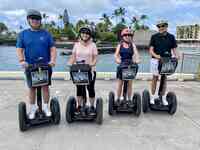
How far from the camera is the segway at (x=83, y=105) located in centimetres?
370

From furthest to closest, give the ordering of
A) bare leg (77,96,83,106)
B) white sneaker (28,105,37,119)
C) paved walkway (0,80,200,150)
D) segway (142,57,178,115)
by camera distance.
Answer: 1. segway (142,57,178,115)
2. bare leg (77,96,83,106)
3. white sneaker (28,105,37,119)
4. paved walkway (0,80,200,150)

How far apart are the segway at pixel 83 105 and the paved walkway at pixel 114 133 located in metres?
0.10

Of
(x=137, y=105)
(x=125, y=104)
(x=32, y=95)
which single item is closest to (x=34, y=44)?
(x=32, y=95)

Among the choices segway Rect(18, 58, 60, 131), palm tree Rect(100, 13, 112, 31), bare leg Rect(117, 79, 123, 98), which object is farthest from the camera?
palm tree Rect(100, 13, 112, 31)

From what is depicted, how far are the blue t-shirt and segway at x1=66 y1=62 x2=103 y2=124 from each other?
0.46 meters

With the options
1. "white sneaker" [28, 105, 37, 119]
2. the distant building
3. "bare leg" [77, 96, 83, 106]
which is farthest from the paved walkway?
the distant building

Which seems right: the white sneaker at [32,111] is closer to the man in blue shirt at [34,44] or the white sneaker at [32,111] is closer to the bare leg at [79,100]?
the man in blue shirt at [34,44]

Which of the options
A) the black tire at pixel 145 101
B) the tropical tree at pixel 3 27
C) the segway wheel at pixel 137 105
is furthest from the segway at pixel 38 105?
the tropical tree at pixel 3 27

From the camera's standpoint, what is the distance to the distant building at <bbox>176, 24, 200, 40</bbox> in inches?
3931

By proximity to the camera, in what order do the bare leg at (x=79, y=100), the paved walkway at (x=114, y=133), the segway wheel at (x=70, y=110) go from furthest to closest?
the bare leg at (x=79, y=100) → the segway wheel at (x=70, y=110) → the paved walkway at (x=114, y=133)

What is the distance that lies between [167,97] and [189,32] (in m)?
108

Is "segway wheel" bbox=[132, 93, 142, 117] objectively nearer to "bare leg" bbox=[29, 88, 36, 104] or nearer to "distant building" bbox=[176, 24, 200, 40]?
"bare leg" bbox=[29, 88, 36, 104]

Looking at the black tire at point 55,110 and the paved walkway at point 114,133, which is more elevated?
the black tire at point 55,110

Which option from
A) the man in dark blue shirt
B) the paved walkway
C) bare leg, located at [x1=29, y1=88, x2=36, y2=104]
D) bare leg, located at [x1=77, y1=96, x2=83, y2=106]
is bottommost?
the paved walkway
